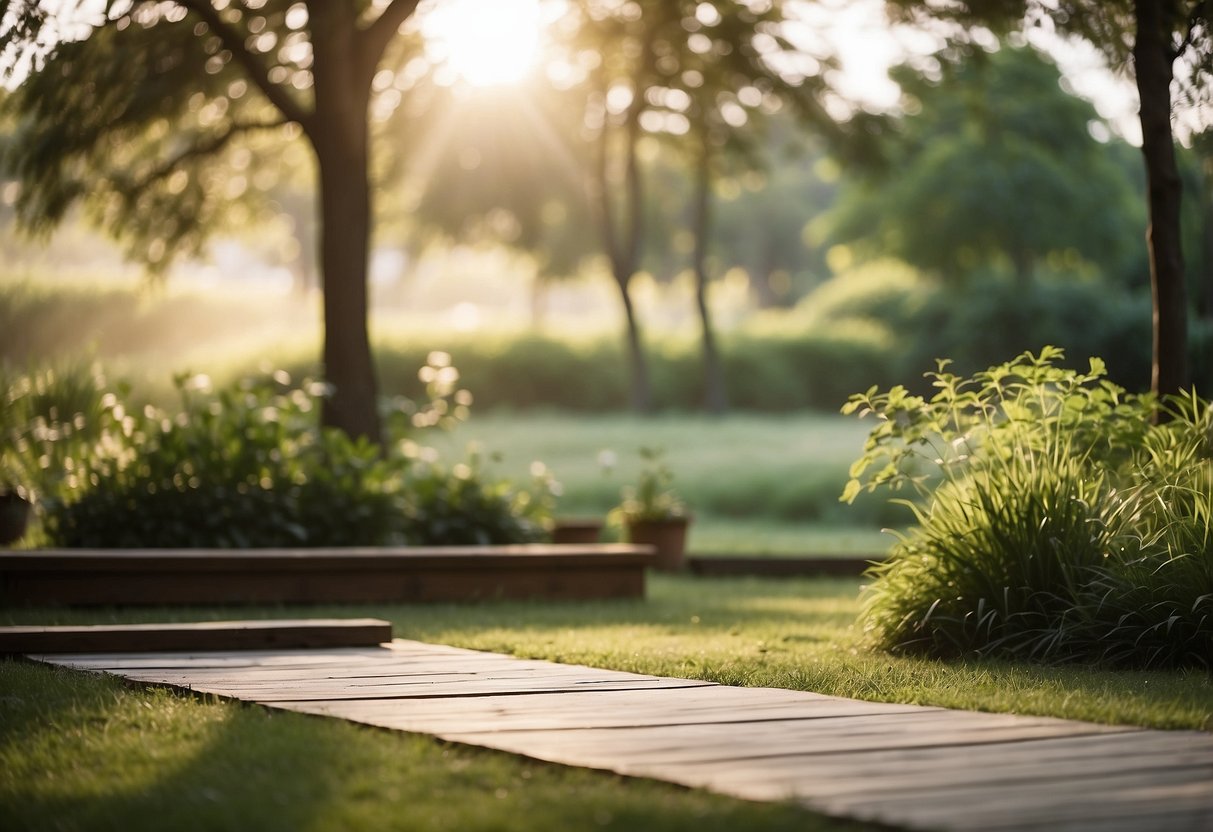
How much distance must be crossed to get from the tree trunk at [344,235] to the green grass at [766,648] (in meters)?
3.10

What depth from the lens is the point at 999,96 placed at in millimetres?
32656

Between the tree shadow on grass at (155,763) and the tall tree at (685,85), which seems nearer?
the tree shadow on grass at (155,763)

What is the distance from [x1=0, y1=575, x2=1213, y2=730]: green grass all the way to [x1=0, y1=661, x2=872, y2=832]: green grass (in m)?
1.78

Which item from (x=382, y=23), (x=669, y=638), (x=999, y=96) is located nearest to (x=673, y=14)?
(x=382, y=23)

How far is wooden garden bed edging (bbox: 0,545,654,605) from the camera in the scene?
9.04 meters

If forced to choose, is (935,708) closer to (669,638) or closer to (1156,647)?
(1156,647)

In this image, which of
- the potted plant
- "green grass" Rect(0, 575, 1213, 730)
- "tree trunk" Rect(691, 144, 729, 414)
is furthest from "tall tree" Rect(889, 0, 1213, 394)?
"tree trunk" Rect(691, 144, 729, 414)

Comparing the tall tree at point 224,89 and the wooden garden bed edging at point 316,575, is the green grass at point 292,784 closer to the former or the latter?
the wooden garden bed edging at point 316,575

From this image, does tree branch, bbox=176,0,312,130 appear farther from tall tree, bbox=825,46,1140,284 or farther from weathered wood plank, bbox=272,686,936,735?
tall tree, bbox=825,46,1140,284

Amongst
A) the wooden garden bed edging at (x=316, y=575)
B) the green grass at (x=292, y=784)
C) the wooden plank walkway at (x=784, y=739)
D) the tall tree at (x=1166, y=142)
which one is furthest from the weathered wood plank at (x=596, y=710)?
the wooden garden bed edging at (x=316, y=575)

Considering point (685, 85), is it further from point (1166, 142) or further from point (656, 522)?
point (1166, 142)

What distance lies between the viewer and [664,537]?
525 inches

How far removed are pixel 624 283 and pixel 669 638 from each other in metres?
18.8

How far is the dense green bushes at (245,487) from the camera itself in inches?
425
